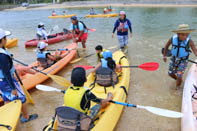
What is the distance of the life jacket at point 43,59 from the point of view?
4.74 meters

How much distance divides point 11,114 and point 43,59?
222 cm

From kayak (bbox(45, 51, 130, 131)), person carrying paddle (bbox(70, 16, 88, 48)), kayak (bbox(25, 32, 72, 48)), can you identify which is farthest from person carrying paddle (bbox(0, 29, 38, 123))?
kayak (bbox(25, 32, 72, 48))

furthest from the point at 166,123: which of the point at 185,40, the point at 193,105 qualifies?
the point at 185,40

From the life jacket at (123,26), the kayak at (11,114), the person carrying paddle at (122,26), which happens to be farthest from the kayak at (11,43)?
the kayak at (11,114)

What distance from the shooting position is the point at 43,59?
4.87 meters

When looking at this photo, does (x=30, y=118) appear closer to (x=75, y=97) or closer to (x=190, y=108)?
(x=75, y=97)

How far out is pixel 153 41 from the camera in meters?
8.74

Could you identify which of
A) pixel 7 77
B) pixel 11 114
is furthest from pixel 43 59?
pixel 7 77

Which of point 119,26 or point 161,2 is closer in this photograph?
point 119,26

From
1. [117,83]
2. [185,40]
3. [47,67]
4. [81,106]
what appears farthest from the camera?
[47,67]

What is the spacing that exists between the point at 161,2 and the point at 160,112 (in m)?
34.0

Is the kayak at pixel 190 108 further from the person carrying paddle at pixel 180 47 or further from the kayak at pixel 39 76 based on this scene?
the kayak at pixel 39 76

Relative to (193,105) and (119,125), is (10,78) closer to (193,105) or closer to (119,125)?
(119,125)

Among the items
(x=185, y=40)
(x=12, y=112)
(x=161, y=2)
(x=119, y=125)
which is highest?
(x=161, y=2)
